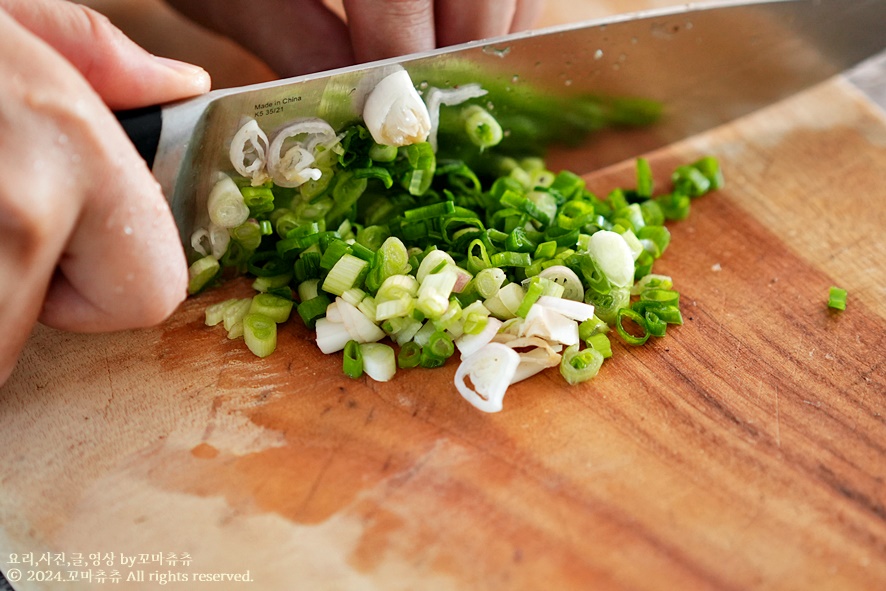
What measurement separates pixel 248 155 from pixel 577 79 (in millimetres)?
837

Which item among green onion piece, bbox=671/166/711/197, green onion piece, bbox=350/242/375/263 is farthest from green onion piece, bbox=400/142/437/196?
green onion piece, bbox=671/166/711/197

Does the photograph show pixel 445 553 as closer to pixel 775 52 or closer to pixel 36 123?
pixel 36 123

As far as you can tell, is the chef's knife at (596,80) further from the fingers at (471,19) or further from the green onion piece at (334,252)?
the green onion piece at (334,252)

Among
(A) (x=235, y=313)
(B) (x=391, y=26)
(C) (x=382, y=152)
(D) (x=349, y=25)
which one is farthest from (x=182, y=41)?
(A) (x=235, y=313)

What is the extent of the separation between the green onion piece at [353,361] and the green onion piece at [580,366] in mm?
405

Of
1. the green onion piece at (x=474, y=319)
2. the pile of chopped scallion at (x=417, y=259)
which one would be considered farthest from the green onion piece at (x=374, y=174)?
the green onion piece at (x=474, y=319)

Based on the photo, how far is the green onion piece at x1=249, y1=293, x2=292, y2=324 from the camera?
169 cm

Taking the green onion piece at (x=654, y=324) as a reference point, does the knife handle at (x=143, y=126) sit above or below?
above

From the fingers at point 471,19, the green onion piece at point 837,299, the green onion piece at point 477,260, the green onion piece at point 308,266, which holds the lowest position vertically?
the green onion piece at point 837,299

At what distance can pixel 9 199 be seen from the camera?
1176mm

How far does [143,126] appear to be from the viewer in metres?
1.44

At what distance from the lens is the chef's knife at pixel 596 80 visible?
1.55 metres

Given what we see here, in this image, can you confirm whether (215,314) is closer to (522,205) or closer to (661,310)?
(522,205)

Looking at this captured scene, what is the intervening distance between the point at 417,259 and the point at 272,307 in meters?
0.32
